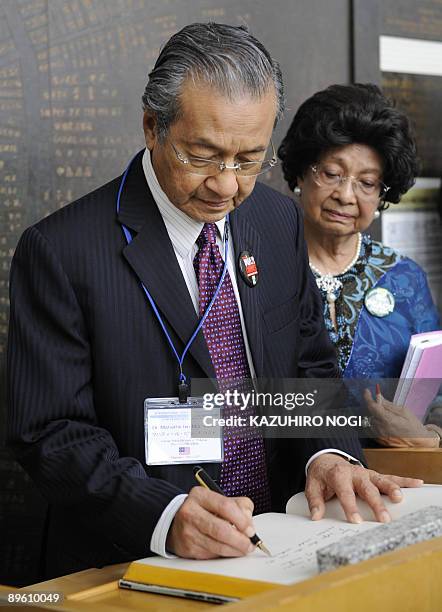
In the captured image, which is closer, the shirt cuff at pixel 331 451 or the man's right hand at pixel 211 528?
the man's right hand at pixel 211 528

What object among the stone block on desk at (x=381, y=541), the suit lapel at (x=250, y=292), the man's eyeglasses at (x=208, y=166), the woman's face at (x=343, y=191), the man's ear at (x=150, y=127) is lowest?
the stone block on desk at (x=381, y=541)

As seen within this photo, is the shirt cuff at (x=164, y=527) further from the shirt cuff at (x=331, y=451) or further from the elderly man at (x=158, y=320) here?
the shirt cuff at (x=331, y=451)

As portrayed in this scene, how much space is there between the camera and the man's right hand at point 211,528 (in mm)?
1791

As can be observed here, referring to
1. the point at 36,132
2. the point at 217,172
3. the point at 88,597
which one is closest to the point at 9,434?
the point at 88,597

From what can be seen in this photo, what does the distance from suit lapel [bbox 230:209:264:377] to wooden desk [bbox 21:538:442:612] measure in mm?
817

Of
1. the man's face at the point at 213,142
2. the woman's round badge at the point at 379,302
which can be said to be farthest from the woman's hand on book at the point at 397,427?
the man's face at the point at 213,142

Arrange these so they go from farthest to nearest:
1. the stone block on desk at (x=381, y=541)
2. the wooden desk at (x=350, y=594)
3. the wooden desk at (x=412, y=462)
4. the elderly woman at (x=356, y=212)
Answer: the elderly woman at (x=356, y=212)
the wooden desk at (x=412, y=462)
the stone block on desk at (x=381, y=541)
the wooden desk at (x=350, y=594)

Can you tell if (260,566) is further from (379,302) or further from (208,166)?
(379,302)

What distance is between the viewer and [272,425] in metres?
2.51

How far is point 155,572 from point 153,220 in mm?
905

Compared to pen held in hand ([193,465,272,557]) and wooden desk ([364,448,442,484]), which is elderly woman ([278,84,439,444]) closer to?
wooden desk ([364,448,442,484])

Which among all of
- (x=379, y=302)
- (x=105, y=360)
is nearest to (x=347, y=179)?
(x=379, y=302)

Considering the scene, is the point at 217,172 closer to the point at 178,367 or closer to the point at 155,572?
the point at 178,367

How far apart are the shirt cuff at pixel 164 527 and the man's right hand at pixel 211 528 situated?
13mm
